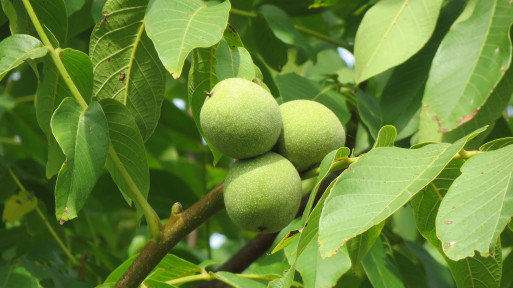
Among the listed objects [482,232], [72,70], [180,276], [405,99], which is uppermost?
[72,70]

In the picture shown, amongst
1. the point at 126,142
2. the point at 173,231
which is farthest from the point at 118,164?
the point at 173,231

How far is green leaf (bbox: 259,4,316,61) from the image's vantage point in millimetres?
2188

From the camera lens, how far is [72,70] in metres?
1.49

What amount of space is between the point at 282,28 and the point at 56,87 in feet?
3.01

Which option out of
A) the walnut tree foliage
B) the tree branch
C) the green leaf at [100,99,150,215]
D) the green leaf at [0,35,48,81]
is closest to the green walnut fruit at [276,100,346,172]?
the walnut tree foliage

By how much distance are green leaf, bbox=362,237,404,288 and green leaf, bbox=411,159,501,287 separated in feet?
1.14

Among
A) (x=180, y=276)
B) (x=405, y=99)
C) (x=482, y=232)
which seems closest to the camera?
(x=482, y=232)

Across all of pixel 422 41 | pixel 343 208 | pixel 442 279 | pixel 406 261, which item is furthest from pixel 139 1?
pixel 442 279

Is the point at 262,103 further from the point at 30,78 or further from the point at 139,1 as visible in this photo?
the point at 30,78

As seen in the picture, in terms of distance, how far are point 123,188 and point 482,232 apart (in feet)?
2.57

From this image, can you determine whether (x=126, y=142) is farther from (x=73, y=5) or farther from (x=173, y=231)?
(x=73, y=5)

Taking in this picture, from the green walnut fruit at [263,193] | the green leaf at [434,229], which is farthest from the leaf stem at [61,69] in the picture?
the green leaf at [434,229]

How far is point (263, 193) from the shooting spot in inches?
52.9

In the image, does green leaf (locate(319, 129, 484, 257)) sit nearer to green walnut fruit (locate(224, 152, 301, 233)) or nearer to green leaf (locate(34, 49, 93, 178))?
green walnut fruit (locate(224, 152, 301, 233))
